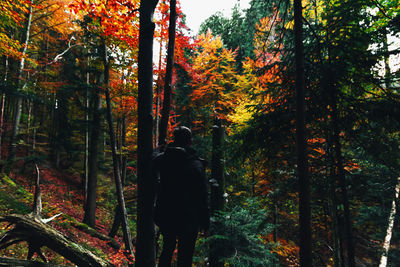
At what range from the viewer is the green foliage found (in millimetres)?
7125

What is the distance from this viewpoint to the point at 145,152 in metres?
2.48

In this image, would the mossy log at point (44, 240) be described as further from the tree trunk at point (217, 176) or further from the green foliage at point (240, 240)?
the tree trunk at point (217, 176)

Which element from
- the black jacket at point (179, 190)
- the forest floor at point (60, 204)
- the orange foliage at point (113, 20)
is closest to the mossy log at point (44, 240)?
the black jacket at point (179, 190)

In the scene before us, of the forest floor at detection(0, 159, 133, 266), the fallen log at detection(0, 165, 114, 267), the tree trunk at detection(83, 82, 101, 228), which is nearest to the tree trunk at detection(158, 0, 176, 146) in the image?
the fallen log at detection(0, 165, 114, 267)

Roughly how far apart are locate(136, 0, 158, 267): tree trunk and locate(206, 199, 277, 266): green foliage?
17.7ft

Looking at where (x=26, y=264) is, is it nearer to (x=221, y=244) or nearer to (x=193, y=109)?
(x=221, y=244)

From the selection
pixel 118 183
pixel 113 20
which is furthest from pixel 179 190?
pixel 113 20

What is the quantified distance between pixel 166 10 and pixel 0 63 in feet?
36.4

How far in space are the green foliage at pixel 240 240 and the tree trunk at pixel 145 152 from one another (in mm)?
5393

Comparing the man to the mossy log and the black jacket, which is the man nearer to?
the black jacket

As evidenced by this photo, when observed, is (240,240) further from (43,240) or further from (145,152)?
(145,152)

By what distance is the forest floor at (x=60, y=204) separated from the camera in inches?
272

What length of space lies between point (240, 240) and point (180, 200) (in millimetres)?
6243

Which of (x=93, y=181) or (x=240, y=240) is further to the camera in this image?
(x=93, y=181)
